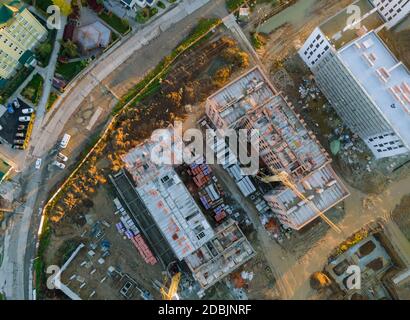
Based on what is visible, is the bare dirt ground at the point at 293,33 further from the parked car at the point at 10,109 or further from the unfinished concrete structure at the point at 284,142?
the parked car at the point at 10,109

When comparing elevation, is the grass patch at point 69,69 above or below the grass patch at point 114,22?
below

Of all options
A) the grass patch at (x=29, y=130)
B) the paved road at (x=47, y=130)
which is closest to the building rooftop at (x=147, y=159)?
the paved road at (x=47, y=130)

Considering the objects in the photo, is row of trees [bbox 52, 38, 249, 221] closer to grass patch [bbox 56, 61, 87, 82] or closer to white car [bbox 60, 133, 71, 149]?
white car [bbox 60, 133, 71, 149]

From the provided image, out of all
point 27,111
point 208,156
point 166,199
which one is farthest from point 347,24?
point 27,111

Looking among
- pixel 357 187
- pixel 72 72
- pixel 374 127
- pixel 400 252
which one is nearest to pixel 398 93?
pixel 374 127

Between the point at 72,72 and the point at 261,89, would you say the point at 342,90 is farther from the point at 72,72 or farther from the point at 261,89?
the point at 72,72

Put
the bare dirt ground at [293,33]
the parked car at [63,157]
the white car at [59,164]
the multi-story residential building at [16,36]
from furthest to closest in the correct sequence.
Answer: the bare dirt ground at [293,33], the parked car at [63,157], the white car at [59,164], the multi-story residential building at [16,36]
